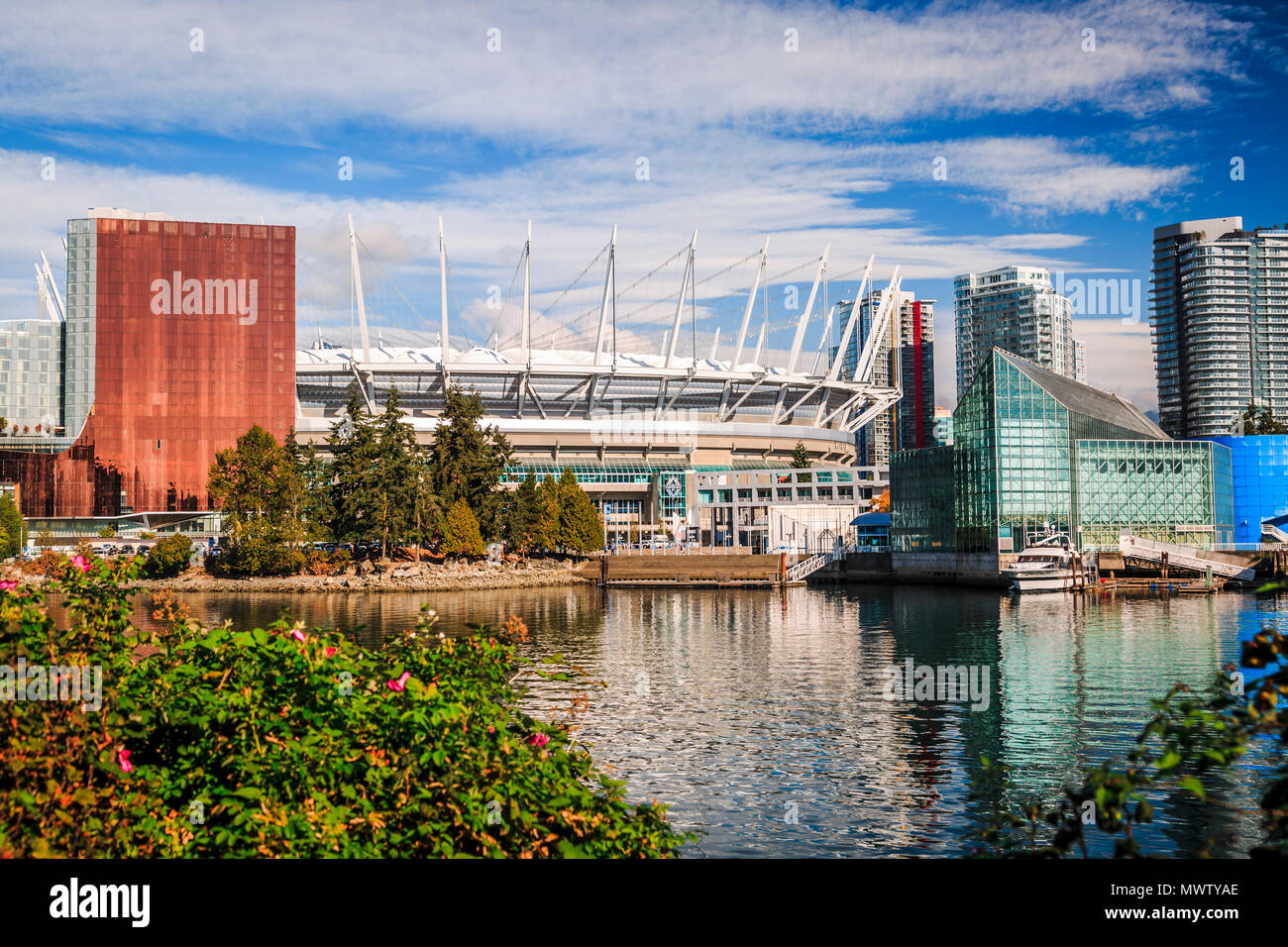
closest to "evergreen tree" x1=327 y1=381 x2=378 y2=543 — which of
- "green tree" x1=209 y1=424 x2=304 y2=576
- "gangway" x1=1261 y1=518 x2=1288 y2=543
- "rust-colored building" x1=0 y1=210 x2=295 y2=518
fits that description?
"green tree" x1=209 y1=424 x2=304 y2=576

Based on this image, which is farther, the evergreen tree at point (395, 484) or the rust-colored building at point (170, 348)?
the rust-colored building at point (170, 348)

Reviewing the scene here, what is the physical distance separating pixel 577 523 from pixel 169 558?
30.3 m

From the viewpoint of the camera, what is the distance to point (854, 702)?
28.6 metres

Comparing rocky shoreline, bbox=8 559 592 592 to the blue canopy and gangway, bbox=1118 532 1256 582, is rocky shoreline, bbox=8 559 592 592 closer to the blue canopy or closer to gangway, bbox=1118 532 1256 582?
the blue canopy

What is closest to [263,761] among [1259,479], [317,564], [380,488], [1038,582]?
[1038,582]

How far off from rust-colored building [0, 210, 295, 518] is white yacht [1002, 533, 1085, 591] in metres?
71.8

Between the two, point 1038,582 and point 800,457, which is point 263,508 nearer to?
point 1038,582

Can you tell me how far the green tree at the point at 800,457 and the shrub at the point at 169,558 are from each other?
68.4 m

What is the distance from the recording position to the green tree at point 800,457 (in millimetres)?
123875

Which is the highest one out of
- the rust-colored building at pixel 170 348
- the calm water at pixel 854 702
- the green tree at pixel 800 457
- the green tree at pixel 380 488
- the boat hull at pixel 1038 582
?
the rust-colored building at pixel 170 348

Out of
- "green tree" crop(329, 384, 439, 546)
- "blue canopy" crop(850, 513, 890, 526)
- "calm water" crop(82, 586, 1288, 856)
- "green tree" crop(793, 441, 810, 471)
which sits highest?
"green tree" crop(793, 441, 810, 471)

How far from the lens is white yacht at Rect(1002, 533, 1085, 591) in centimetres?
6650

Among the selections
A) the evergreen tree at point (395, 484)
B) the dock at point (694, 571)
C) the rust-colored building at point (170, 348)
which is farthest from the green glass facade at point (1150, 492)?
the rust-colored building at point (170, 348)

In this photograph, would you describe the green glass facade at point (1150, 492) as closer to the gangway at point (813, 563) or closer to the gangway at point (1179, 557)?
the gangway at point (1179, 557)
